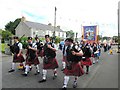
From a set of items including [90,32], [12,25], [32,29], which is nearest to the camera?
[90,32]

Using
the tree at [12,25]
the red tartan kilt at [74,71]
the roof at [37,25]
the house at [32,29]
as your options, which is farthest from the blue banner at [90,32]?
the tree at [12,25]

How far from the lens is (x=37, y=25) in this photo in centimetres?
5584

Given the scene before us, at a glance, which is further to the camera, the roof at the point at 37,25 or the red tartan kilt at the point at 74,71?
the roof at the point at 37,25

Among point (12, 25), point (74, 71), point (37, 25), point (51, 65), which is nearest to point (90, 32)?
point (51, 65)

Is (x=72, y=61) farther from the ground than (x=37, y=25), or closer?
closer

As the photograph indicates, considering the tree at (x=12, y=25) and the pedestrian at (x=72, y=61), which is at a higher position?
Answer: the tree at (x=12, y=25)

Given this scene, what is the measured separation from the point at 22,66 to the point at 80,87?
4053mm

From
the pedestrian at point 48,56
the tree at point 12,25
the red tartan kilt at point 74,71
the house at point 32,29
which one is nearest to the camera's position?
the red tartan kilt at point 74,71

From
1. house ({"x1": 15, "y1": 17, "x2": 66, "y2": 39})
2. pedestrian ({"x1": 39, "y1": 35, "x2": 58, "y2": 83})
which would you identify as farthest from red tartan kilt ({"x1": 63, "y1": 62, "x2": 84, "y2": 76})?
house ({"x1": 15, "y1": 17, "x2": 66, "y2": 39})

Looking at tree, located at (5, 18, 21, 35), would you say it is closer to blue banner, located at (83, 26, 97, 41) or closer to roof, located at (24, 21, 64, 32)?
roof, located at (24, 21, 64, 32)

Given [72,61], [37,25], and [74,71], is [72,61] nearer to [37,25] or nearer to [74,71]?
[74,71]

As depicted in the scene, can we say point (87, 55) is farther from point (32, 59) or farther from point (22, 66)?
point (22, 66)

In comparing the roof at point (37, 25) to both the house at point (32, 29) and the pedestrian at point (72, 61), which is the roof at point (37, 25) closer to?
the house at point (32, 29)

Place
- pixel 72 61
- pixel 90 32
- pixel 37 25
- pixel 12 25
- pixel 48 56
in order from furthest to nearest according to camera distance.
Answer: pixel 12 25
pixel 37 25
pixel 90 32
pixel 48 56
pixel 72 61
